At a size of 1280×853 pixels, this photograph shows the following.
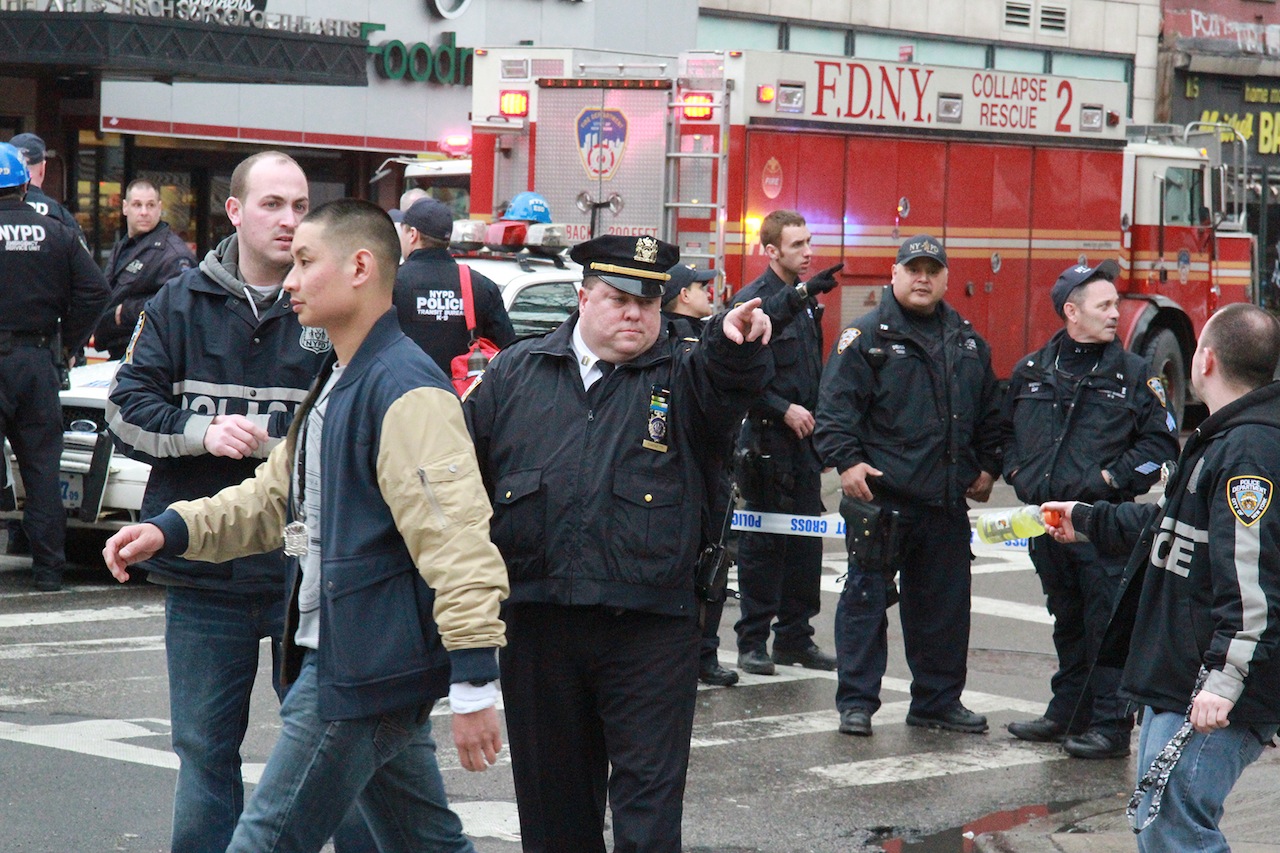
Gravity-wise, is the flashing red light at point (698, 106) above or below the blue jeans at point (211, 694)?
above

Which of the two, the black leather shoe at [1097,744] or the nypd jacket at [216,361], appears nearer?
the nypd jacket at [216,361]

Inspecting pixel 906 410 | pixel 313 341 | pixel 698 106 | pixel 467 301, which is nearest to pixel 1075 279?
pixel 906 410

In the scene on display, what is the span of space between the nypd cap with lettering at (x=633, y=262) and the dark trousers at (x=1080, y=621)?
3183mm

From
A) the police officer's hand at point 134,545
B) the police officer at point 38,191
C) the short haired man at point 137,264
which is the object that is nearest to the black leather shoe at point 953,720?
the police officer's hand at point 134,545

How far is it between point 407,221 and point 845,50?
20259 millimetres

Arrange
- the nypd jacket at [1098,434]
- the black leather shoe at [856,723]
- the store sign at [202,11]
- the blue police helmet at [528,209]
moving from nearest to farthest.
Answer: the nypd jacket at [1098,434], the black leather shoe at [856,723], the blue police helmet at [528,209], the store sign at [202,11]

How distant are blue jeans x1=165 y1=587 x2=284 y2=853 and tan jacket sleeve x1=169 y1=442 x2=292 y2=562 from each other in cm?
33

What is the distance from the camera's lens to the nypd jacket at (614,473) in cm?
458

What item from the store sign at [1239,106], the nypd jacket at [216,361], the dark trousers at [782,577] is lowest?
the dark trousers at [782,577]

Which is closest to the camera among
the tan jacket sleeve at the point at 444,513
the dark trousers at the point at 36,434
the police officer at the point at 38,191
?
→ the tan jacket sleeve at the point at 444,513

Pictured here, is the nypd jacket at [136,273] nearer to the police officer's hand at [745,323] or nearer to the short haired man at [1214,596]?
the police officer's hand at [745,323]

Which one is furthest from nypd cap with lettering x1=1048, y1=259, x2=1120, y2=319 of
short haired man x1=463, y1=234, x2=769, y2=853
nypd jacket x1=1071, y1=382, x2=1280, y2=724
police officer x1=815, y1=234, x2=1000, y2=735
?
short haired man x1=463, y1=234, x2=769, y2=853

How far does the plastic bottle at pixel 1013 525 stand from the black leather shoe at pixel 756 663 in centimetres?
196

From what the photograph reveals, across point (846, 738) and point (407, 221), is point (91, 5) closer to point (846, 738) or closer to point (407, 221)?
point (407, 221)
